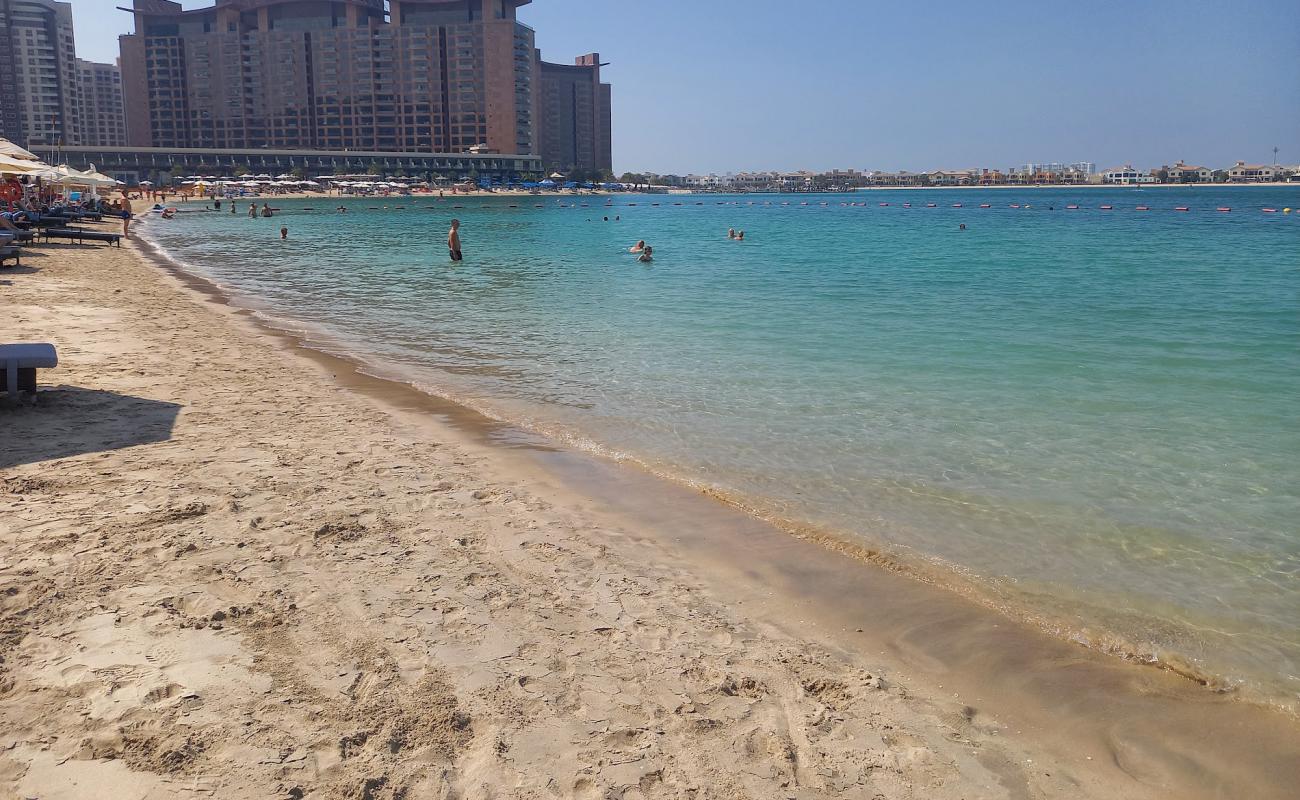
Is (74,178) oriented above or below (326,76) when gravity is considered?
below

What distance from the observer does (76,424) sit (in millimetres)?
7402

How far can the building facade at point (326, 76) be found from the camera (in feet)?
524

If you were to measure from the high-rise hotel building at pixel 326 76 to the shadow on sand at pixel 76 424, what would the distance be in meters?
162

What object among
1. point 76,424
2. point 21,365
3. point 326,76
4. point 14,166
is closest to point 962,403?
point 76,424

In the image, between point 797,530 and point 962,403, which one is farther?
point 962,403

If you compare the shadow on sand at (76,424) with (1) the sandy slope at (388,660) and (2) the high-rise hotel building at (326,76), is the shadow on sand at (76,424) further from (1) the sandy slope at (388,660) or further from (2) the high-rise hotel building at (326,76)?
(2) the high-rise hotel building at (326,76)

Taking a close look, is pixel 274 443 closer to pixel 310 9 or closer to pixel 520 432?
pixel 520 432

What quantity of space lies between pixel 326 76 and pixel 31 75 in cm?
5118

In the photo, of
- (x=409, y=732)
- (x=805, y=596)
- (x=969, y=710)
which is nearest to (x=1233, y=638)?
(x=969, y=710)

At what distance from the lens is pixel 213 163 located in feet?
484

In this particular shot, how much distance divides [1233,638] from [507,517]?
426 cm

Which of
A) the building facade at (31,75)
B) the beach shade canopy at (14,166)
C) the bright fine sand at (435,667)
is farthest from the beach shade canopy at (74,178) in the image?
the building facade at (31,75)

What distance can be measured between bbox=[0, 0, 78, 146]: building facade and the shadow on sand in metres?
180

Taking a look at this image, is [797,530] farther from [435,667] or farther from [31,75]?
[31,75]
